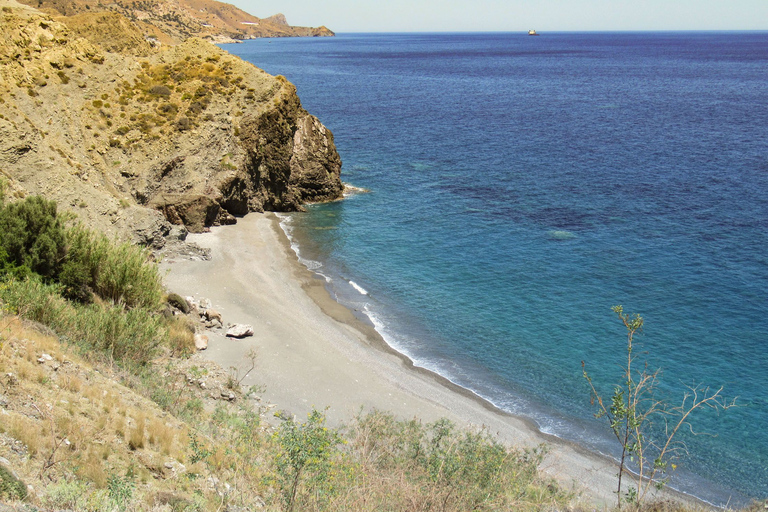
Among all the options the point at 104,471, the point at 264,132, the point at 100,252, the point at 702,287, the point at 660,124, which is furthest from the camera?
the point at 660,124

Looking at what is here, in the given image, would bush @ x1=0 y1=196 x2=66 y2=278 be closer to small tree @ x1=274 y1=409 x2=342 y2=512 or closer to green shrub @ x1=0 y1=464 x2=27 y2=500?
green shrub @ x1=0 y1=464 x2=27 y2=500

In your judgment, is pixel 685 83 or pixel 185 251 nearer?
pixel 185 251

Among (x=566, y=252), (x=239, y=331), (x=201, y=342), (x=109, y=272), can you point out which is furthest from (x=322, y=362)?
(x=566, y=252)

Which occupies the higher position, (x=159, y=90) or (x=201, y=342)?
(x=159, y=90)

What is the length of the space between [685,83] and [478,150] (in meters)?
78.2

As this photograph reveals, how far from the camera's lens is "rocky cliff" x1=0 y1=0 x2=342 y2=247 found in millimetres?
33438

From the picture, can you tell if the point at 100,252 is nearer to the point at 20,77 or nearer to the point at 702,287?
the point at 20,77

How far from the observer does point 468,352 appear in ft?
94.6

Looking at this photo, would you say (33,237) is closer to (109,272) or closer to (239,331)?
(109,272)

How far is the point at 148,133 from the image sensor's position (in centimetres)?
4266

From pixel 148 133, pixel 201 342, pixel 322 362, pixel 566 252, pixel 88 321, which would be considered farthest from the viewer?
pixel 148 133

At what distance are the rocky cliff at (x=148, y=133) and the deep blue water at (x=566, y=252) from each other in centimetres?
561

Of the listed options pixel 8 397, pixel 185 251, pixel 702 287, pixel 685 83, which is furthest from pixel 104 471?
pixel 685 83

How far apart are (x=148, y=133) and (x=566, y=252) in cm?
3084
